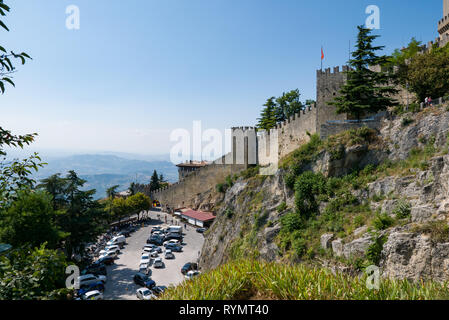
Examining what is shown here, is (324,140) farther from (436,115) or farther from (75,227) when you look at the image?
(75,227)

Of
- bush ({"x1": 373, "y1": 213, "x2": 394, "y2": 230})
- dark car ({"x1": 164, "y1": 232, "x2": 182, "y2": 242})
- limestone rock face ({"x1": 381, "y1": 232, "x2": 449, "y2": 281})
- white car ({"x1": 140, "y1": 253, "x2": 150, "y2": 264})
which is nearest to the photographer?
limestone rock face ({"x1": 381, "y1": 232, "x2": 449, "y2": 281})

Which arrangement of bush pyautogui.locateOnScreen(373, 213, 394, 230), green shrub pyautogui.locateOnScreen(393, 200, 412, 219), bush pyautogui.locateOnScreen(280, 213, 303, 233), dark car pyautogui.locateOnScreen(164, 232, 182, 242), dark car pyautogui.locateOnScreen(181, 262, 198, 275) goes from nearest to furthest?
green shrub pyautogui.locateOnScreen(393, 200, 412, 219) < bush pyautogui.locateOnScreen(373, 213, 394, 230) < bush pyautogui.locateOnScreen(280, 213, 303, 233) < dark car pyautogui.locateOnScreen(181, 262, 198, 275) < dark car pyautogui.locateOnScreen(164, 232, 182, 242)

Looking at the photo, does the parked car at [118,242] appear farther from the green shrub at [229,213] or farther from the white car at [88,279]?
the green shrub at [229,213]

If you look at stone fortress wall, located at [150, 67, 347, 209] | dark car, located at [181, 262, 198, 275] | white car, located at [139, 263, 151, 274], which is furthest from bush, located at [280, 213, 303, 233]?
white car, located at [139, 263, 151, 274]

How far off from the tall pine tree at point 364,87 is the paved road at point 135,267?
17568 mm

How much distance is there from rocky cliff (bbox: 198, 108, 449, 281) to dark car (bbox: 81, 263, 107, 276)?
11204mm

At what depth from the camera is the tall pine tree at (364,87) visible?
15785 mm

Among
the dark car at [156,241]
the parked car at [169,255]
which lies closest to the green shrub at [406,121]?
the parked car at [169,255]

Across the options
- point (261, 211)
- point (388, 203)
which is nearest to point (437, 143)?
point (388, 203)

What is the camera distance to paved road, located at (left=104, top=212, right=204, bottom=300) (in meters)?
18.2

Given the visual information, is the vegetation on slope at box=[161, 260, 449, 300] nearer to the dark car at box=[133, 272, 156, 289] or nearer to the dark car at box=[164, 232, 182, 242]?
the dark car at box=[133, 272, 156, 289]

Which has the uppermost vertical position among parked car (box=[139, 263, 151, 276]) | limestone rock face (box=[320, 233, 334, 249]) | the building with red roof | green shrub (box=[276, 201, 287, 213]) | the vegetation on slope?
the vegetation on slope

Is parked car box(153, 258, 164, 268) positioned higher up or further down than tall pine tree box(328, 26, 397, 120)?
further down

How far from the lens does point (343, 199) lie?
12.9m
